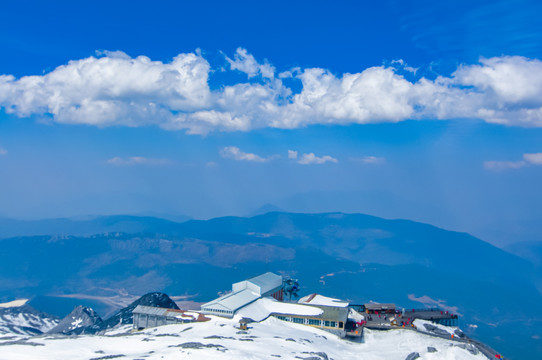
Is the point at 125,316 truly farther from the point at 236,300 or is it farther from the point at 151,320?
the point at 236,300

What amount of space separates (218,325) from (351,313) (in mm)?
40000

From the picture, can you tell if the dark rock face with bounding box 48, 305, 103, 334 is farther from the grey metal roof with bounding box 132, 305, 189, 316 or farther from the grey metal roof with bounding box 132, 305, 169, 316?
the grey metal roof with bounding box 132, 305, 189, 316

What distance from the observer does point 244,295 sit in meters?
123

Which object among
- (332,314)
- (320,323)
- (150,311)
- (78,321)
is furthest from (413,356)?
(78,321)

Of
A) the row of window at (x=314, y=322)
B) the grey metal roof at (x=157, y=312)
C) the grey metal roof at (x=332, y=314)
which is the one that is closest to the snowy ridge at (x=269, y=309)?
the grey metal roof at (x=332, y=314)

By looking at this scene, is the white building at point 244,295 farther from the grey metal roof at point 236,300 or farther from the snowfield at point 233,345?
the snowfield at point 233,345

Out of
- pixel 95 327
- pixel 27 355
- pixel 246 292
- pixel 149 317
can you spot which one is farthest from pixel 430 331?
pixel 95 327

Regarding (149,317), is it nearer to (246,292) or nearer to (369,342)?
(246,292)

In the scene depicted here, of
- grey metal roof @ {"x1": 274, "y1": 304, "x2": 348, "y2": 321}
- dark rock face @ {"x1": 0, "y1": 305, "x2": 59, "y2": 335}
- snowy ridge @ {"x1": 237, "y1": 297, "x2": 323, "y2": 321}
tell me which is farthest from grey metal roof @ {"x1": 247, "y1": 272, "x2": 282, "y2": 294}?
dark rock face @ {"x1": 0, "y1": 305, "x2": 59, "y2": 335}

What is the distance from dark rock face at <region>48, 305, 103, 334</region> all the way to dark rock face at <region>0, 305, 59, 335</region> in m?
7.93

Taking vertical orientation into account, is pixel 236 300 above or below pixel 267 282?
below

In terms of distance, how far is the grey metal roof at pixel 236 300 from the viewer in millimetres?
109875

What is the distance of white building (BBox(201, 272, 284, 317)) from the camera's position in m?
108

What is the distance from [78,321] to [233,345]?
10521cm
